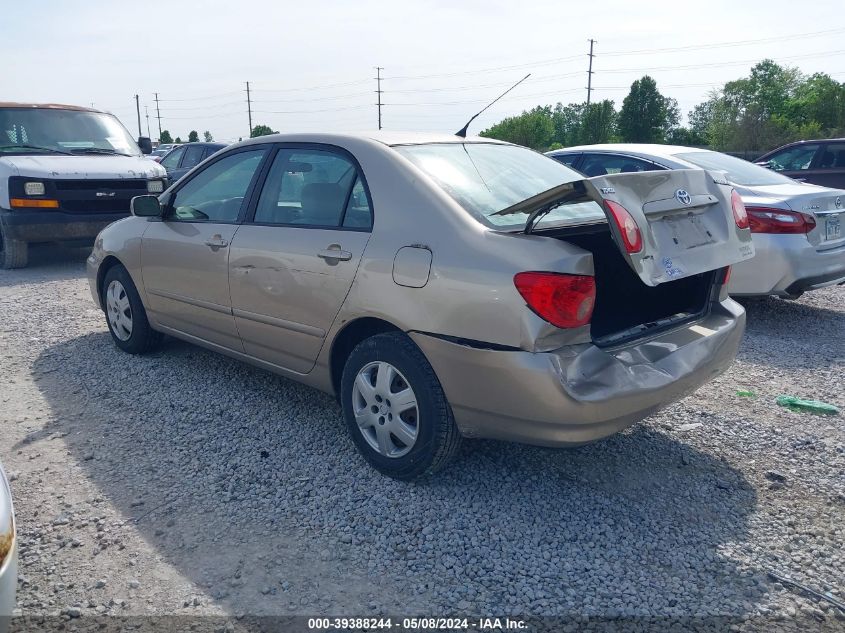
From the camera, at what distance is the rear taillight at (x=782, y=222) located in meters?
5.92

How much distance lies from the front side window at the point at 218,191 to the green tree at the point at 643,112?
4941cm

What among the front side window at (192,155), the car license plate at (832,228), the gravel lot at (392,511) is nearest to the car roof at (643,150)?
the car license plate at (832,228)

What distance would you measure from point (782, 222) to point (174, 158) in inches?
531

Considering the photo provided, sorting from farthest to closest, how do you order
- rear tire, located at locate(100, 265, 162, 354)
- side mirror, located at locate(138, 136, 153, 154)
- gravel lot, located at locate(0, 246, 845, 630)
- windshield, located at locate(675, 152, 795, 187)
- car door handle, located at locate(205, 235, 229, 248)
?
1. side mirror, located at locate(138, 136, 153, 154)
2. windshield, located at locate(675, 152, 795, 187)
3. rear tire, located at locate(100, 265, 162, 354)
4. car door handle, located at locate(205, 235, 229, 248)
5. gravel lot, located at locate(0, 246, 845, 630)

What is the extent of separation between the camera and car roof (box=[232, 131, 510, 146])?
3.80 meters

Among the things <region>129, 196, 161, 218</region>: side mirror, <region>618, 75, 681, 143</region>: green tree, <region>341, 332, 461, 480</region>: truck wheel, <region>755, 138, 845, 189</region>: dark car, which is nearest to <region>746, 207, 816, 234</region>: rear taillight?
<region>341, 332, 461, 480</region>: truck wheel

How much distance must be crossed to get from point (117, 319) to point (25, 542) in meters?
2.75

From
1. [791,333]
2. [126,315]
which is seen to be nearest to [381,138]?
[126,315]

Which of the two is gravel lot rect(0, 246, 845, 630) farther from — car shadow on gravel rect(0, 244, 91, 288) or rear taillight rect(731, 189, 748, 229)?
car shadow on gravel rect(0, 244, 91, 288)

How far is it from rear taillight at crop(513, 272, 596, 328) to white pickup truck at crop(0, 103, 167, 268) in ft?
25.0

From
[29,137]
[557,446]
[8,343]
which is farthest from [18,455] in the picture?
[29,137]

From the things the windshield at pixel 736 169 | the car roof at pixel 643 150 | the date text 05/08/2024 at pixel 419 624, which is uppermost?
the car roof at pixel 643 150

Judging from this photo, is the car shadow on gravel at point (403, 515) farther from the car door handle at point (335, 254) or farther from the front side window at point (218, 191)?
the front side window at point (218, 191)

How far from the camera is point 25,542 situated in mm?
2986
